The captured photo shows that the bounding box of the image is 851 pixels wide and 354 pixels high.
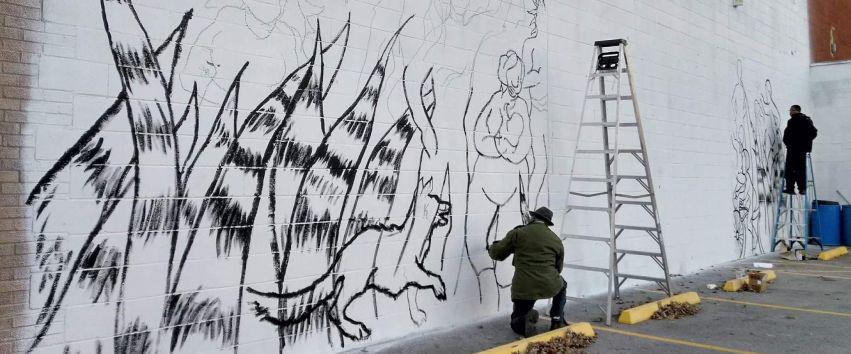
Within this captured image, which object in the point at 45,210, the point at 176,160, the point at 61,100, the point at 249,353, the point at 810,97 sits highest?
the point at 810,97

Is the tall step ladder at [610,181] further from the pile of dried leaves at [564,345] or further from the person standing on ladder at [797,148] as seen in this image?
the person standing on ladder at [797,148]

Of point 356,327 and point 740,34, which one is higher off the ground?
point 740,34

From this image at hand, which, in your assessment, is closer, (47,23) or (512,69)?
(47,23)

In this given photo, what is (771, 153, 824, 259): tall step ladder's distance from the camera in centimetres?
1370

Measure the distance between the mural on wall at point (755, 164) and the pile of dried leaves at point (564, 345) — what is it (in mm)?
7513

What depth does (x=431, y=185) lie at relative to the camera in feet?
21.7

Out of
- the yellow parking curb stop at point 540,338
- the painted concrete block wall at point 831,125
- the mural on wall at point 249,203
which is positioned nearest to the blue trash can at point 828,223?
the painted concrete block wall at point 831,125

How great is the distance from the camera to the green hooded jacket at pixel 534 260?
6.41 meters

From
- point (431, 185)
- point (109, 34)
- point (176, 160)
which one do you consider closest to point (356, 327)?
point (431, 185)

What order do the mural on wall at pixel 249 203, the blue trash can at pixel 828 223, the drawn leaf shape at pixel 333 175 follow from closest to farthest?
the mural on wall at pixel 249 203 → the drawn leaf shape at pixel 333 175 → the blue trash can at pixel 828 223

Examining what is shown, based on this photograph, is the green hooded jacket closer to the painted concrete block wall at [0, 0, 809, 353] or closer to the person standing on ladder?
the painted concrete block wall at [0, 0, 809, 353]

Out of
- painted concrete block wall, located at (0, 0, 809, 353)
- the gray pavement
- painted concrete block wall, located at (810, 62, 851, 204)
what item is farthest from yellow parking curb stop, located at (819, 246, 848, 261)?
painted concrete block wall, located at (0, 0, 809, 353)

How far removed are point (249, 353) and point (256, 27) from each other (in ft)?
8.60

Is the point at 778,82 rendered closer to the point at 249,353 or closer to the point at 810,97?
the point at 810,97
